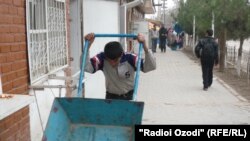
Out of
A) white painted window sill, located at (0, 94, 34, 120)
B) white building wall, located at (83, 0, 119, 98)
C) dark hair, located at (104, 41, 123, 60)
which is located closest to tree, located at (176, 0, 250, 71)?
white building wall, located at (83, 0, 119, 98)

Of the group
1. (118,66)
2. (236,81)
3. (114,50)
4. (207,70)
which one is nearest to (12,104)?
(114,50)

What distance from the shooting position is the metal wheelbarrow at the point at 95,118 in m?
4.02

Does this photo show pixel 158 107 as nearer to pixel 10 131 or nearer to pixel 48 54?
pixel 48 54

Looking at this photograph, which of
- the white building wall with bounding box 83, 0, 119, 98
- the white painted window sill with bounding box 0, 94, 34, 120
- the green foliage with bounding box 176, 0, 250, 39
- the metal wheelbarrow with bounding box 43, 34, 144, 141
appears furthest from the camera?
the green foliage with bounding box 176, 0, 250, 39

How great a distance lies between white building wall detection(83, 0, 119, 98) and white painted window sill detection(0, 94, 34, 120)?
4.08m

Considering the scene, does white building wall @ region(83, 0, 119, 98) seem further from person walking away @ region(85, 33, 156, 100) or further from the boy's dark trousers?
the boy's dark trousers

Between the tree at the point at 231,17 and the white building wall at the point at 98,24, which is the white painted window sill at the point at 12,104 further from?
the tree at the point at 231,17

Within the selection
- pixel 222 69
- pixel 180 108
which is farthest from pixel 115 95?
pixel 222 69

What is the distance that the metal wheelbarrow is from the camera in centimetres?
402

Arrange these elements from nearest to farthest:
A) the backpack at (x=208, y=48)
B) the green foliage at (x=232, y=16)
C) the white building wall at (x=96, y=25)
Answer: the white building wall at (x=96, y=25) → the backpack at (x=208, y=48) → the green foliage at (x=232, y=16)

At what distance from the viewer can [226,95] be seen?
35.0ft

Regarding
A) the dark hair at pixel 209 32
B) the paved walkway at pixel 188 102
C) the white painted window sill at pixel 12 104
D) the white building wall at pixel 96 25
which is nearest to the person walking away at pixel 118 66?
the white painted window sill at pixel 12 104

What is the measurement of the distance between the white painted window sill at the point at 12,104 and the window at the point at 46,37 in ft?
3.99

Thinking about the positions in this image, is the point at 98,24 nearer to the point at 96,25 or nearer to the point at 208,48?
the point at 96,25
